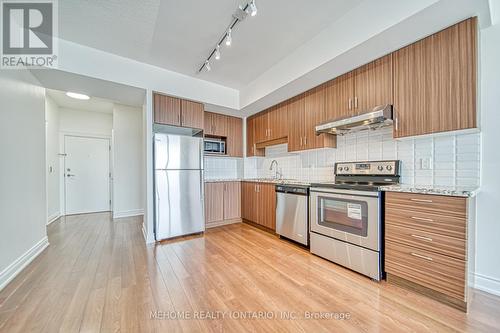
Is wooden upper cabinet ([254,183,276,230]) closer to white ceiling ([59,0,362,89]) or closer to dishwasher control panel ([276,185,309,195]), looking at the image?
dishwasher control panel ([276,185,309,195])

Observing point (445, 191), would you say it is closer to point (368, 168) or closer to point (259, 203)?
point (368, 168)

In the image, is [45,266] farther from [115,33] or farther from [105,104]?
[105,104]

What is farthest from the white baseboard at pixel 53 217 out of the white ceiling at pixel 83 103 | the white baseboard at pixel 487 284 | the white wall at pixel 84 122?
the white baseboard at pixel 487 284

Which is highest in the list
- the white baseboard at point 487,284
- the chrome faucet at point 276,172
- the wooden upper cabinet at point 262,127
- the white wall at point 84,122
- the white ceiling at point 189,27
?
the white ceiling at point 189,27

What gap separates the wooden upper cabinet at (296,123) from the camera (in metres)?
3.22

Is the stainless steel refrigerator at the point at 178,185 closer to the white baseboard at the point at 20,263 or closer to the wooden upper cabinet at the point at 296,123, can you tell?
the white baseboard at the point at 20,263

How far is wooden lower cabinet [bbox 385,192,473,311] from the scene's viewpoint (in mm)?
1511

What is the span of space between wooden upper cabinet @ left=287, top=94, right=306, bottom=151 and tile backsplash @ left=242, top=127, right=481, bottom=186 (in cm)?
36

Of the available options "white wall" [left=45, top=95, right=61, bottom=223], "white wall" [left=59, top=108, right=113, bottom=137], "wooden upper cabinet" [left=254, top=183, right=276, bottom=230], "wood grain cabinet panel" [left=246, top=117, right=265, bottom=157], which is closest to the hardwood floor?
"wooden upper cabinet" [left=254, top=183, right=276, bottom=230]

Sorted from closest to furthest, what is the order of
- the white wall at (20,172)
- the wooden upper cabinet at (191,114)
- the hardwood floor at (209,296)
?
1. the hardwood floor at (209,296)
2. the white wall at (20,172)
3. the wooden upper cabinet at (191,114)

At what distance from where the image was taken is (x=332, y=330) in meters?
1.36

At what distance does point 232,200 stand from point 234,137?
4.64 ft

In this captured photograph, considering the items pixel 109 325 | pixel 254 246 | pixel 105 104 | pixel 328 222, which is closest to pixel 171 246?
pixel 254 246

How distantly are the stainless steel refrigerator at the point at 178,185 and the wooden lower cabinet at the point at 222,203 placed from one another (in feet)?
0.91
